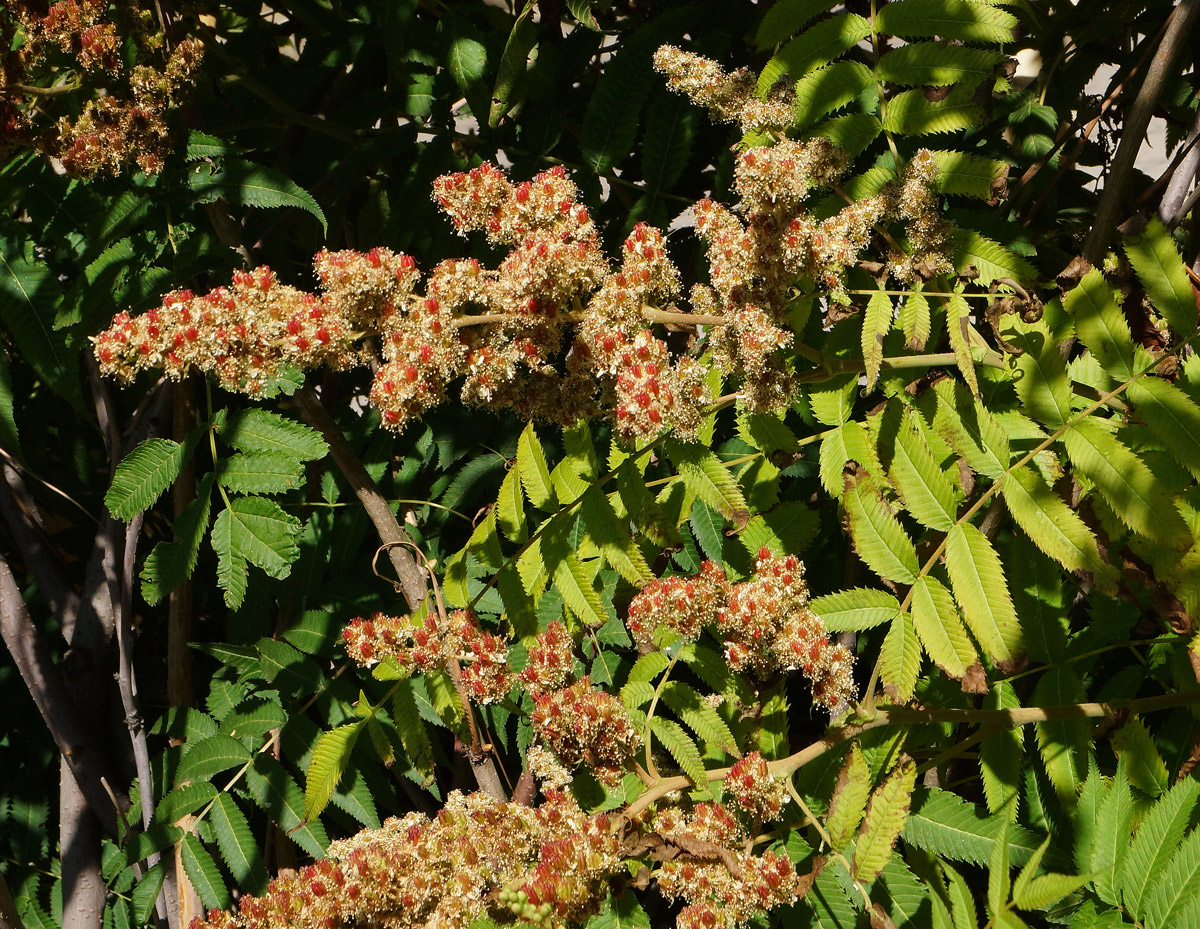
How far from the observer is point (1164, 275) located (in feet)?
5.37

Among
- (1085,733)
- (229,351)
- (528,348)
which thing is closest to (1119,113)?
(1085,733)

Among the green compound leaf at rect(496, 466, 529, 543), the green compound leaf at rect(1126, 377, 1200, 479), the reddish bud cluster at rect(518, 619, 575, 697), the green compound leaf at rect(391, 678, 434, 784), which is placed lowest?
the green compound leaf at rect(391, 678, 434, 784)

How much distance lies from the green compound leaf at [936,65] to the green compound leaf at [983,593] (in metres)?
0.69

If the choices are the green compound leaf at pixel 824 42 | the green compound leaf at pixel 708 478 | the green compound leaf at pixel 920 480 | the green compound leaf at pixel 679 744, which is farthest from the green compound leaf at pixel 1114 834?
the green compound leaf at pixel 824 42

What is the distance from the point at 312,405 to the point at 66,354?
56 centimetres

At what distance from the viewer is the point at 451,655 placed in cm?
163

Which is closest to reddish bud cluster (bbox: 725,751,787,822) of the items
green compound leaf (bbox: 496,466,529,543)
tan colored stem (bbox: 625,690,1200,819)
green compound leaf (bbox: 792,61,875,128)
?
tan colored stem (bbox: 625,690,1200,819)

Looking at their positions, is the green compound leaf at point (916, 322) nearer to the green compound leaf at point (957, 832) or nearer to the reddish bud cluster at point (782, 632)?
the reddish bud cluster at point (782, 632)

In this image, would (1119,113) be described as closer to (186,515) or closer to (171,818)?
(186,515)

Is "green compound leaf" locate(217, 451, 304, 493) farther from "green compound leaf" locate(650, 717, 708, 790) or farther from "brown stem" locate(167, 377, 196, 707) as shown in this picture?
"green compound leaf" locate(650, 717, 708, 790)

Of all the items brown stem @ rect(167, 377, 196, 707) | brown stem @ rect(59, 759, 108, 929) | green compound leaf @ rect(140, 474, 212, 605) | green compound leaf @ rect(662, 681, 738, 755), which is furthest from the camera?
brown stem @ rect(167, 377, 196, 707)

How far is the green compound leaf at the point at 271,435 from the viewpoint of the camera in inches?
73.5

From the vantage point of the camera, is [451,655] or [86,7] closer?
[451,655]

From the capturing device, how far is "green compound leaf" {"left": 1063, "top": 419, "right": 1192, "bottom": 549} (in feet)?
4.68
